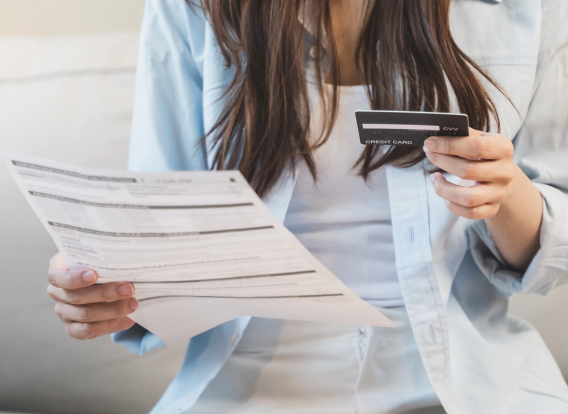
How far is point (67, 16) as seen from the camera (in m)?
0.88

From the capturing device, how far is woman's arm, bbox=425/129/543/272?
1.27ft

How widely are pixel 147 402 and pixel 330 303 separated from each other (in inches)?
18.6

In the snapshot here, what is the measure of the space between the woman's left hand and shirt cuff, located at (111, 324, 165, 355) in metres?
0.40

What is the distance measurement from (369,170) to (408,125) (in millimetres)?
213

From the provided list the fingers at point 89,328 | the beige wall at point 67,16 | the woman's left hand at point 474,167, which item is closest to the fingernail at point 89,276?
the fingers at point 89,328

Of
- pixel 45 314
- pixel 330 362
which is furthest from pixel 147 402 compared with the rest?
pixel 330 362

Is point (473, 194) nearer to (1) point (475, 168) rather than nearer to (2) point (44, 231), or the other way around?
(1) point (475, 168)

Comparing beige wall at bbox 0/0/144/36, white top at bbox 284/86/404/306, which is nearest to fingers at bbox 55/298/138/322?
white top at bbox 284/86/404/306

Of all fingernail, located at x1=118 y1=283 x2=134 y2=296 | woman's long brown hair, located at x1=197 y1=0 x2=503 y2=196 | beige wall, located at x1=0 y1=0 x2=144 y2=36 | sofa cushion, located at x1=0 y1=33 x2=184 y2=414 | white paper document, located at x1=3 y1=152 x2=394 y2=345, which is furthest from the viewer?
beige wall, located at x1=0 y1=0 x2=144 y2=36

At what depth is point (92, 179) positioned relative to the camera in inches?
12.9

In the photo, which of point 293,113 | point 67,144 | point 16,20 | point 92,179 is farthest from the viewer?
point 16,20

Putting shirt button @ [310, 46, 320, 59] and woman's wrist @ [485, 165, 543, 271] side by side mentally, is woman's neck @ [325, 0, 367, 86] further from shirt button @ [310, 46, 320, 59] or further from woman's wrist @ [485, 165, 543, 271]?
woman's wrist @ [485, 165, 543, 271]

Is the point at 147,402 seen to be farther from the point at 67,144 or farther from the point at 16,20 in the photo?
the point at 16,20

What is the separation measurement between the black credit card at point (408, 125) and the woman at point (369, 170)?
184 mm
